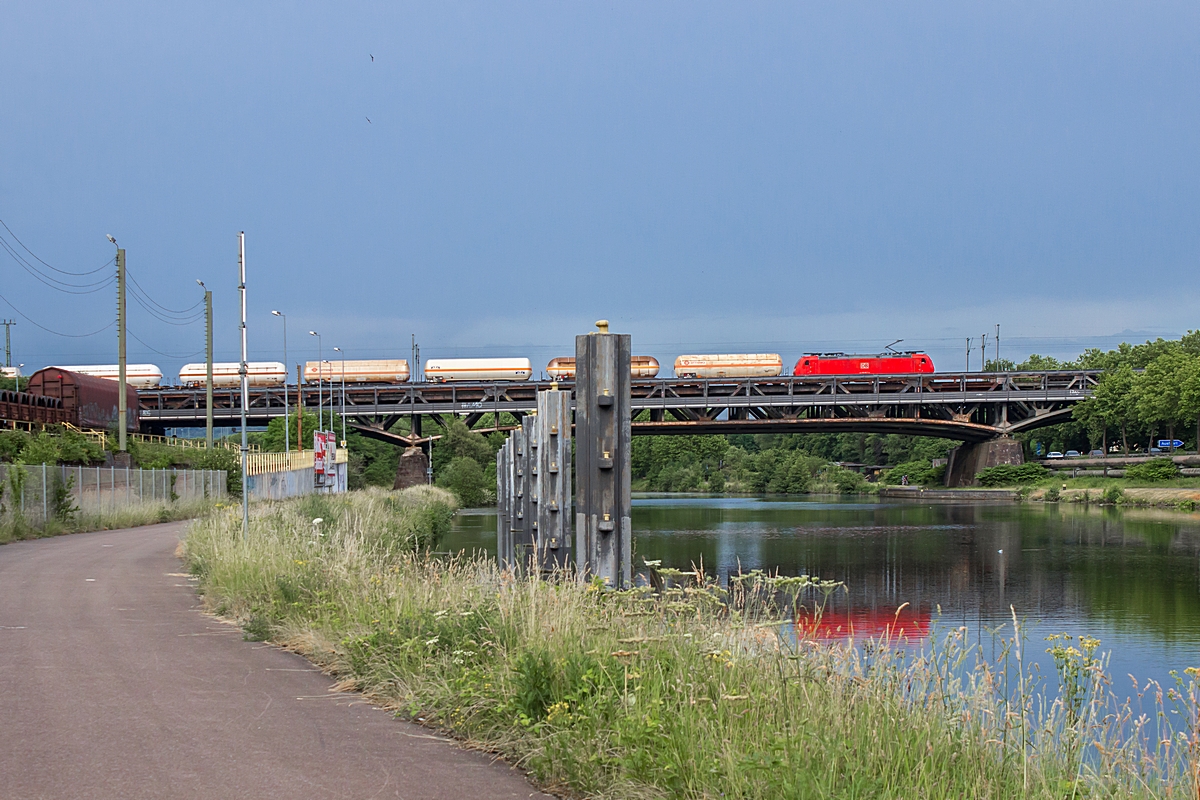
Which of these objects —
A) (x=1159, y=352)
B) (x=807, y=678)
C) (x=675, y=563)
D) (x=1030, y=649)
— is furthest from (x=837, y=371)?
(x=807, y=678)

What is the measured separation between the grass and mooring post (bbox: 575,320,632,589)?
64.7 feet

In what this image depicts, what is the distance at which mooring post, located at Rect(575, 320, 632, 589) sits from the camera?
1291cm

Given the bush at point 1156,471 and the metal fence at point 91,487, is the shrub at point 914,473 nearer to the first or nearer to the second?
the bush at point 1156,471

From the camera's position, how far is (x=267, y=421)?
92500 millimetres

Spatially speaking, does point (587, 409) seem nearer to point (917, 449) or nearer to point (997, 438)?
point (997, 438)

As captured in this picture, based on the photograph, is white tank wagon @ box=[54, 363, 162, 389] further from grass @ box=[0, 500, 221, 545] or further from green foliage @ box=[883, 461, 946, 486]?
green foliage @ box=[883, 461, 946, 486]

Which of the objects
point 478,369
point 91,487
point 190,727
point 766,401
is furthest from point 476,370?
point 190,727

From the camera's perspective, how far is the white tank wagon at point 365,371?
9362 cm

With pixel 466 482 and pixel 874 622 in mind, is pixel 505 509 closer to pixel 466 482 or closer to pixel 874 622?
pixel 874 622

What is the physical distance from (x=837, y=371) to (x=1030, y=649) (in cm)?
7479

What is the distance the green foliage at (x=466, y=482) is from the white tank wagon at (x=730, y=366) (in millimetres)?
21754

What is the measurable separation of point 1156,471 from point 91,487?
60980 mm

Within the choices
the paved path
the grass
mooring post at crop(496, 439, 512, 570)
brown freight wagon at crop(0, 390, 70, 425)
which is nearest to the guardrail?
the grass

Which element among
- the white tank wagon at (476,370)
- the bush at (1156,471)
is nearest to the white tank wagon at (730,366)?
the white tank wagon at (476,370)
